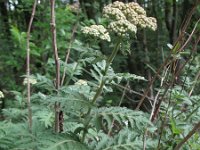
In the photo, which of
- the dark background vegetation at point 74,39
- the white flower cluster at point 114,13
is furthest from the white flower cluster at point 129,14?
the dark background vegetation at point 74,39

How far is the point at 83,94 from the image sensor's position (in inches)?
83.7

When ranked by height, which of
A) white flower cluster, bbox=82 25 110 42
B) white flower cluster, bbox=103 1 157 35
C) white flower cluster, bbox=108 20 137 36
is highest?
white flower cluster, bbox=103 1 157 35

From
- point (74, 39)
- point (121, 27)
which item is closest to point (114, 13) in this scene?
point (121, 27)

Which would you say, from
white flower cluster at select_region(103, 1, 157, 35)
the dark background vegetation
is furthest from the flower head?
the dark background vegetation

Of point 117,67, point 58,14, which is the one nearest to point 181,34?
point 58,14

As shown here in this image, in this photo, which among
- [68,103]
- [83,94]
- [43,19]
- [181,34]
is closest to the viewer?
[68,103]

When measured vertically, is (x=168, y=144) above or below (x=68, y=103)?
below

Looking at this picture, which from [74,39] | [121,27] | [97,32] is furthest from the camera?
[74,39]

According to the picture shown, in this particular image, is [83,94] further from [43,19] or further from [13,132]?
[43,19]

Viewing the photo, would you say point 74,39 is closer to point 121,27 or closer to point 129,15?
point 129,15

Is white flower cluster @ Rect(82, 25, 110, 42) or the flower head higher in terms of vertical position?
the flower head

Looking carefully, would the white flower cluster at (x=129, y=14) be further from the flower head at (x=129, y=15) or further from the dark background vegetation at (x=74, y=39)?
the dark background vegetation at (x=74, y=39)

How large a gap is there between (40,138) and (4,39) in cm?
756

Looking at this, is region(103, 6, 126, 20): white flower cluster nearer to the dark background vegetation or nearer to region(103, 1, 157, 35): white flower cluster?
region(103, 1, 157, 35): white flower cluster
